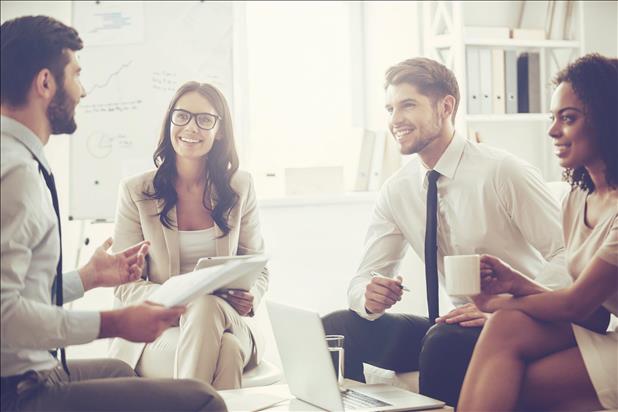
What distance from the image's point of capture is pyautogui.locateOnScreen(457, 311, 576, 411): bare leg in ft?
5.96

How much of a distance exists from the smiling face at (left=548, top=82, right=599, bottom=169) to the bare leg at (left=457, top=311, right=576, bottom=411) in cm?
42

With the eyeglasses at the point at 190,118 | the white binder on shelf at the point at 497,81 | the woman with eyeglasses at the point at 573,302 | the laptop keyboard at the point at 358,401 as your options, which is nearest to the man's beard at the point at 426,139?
the woman with eyeglasses at the point at 573,302

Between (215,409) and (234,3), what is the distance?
109 inches

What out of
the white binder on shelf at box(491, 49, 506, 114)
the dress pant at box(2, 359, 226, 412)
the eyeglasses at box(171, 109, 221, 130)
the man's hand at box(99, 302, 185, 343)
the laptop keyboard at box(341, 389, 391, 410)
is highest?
the white binder on shelf at box(491, 49, 506, 114)

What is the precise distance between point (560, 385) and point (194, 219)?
54.6 inches

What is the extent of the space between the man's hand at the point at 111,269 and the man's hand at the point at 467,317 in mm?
883

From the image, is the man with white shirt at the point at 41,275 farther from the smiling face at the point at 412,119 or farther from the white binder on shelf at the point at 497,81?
the white binder on shelf at the point at 497,81

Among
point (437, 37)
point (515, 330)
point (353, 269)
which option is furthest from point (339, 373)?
point (437, 37)

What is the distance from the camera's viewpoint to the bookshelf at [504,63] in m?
3.66

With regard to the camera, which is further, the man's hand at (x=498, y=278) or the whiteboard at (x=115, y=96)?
the whiteboard at (x=115, y=96)

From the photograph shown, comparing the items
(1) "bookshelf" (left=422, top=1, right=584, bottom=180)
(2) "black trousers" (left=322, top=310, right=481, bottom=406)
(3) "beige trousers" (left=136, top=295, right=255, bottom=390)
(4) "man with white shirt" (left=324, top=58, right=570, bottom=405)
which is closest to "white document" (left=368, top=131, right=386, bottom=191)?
(1) "bookshelf" (left=422, top=1, right=584, bottom=180)

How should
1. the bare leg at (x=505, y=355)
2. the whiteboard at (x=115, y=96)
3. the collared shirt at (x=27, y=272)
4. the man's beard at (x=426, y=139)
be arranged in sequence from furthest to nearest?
the whiteboard at (x=115, y=96) → the man's beard at (x=426, y=139) → the bare leg at (x=505, y=355) → the collared shirt at (x=27, y=272)

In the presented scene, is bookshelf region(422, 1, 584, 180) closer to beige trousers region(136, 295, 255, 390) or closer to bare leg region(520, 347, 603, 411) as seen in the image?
beige trousers region(136, 295, 255, 390)

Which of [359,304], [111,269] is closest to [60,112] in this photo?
[111,269]
